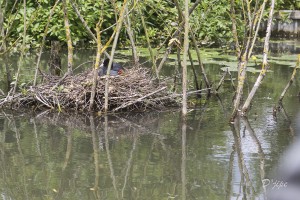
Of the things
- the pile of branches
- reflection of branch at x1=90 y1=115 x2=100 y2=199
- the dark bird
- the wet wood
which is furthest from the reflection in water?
the wet wood

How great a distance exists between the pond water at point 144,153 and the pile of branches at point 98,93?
0.17 m

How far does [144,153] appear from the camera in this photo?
615cm

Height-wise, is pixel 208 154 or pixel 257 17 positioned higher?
pixel 257 17

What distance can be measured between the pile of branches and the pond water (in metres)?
0.17

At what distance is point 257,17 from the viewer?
7.13 metres

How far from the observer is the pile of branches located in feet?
26.5

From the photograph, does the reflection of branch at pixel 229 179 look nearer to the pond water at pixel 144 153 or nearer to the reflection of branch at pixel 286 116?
the pond water at pixel 144 153

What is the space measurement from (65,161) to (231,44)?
38.6 ft

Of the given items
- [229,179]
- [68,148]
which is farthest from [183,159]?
[68,148]

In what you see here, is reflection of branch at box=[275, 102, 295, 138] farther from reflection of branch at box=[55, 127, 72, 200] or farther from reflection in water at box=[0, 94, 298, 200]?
reflection of branch at box=[55, 127, 72, 200]

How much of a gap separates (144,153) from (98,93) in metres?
2.17

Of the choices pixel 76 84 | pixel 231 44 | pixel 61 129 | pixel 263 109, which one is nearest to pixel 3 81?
pixel 76 84

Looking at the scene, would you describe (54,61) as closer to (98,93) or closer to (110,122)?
(98,93)

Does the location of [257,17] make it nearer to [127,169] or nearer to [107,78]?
[107,78]
